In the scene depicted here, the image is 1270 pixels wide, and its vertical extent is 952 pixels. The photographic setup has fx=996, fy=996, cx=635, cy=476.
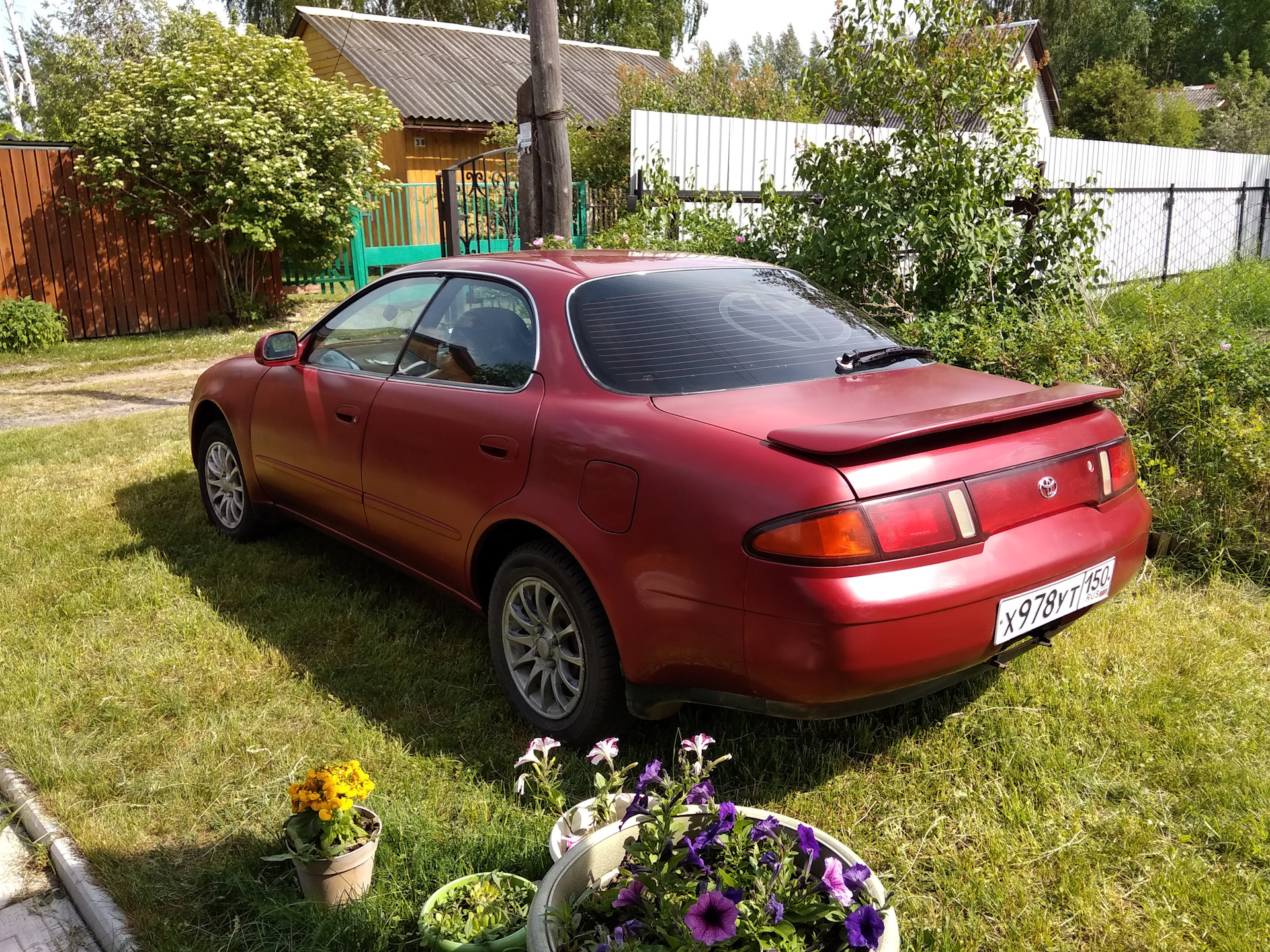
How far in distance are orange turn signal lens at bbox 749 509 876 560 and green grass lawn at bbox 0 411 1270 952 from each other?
2.86ft

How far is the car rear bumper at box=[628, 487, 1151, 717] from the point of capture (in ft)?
8.07

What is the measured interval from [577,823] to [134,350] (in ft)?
40.4

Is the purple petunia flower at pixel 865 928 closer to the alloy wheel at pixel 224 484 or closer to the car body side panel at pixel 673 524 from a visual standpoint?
the car body side panel at pixel 673 524

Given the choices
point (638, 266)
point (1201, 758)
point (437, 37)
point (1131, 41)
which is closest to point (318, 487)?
point (638, 266)

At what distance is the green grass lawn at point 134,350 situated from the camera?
11.7 metres

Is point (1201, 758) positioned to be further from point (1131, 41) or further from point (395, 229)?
point (1131, 41)

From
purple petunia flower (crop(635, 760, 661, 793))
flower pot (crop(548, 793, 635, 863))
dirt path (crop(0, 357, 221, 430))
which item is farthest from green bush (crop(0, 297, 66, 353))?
purple petunia flower (crop(635, 760, 661, 793))

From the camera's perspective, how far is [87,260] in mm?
13461

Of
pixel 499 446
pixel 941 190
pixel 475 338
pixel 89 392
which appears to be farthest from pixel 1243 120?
pixel 499 446

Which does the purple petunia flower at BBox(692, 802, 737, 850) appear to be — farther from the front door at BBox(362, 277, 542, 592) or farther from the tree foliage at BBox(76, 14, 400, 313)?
the tree foliage at BBox(76, 14, 400, 313)

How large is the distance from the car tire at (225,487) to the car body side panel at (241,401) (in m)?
0.07

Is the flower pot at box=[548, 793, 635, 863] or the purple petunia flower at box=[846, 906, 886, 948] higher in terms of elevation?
the purple petunia flower at box=[846, 906, 886, 948]

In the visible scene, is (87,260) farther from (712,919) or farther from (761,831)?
(712,919)

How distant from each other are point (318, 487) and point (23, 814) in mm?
1815
